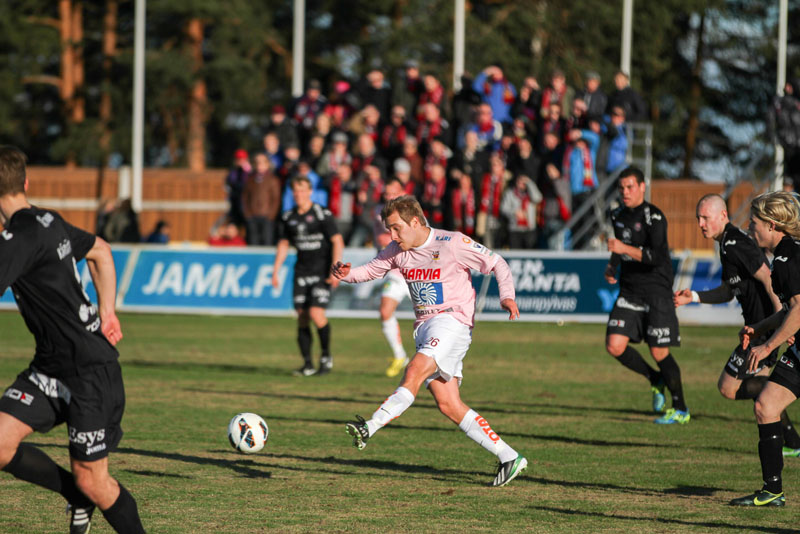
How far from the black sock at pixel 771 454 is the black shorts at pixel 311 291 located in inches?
301

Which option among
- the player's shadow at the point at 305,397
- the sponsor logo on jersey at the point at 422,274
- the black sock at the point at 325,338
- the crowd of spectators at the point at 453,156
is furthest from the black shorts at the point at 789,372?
the crowd of spectators at the point at 453,156

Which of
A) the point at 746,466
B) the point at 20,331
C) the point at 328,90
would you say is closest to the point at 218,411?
the point at 746,466

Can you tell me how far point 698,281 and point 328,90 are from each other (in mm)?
26040

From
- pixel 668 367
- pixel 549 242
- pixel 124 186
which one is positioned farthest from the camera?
pixel 124 186

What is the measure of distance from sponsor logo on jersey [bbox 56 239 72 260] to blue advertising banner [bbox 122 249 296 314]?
16531 mm

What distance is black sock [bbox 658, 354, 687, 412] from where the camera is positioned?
36.3ft

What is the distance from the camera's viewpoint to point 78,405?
18.5 feet

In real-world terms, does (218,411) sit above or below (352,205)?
below

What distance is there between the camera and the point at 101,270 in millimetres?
5820

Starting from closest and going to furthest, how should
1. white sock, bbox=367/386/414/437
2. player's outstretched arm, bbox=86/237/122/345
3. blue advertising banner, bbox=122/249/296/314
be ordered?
player's outstretched arm, bbox=86/237/122/345 → white sock, bbox=367/386/414/437 → blue advertising banner, bbox=122/249/296/314

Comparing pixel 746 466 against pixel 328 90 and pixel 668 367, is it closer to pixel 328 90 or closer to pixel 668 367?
pixel 668 367

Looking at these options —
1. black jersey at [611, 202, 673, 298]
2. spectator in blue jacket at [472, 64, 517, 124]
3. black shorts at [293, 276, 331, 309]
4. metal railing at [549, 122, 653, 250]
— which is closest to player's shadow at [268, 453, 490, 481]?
black jersey at [611, 202, 673, 298]

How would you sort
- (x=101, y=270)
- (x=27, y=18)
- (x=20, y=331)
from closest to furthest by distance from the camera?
(x=101, y=270), (x=20, y=331), (x=27, y=18)

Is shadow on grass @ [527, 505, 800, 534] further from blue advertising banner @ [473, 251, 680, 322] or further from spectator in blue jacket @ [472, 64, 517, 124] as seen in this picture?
spectator in blue jacket @ [472, 64, 517, 124]
